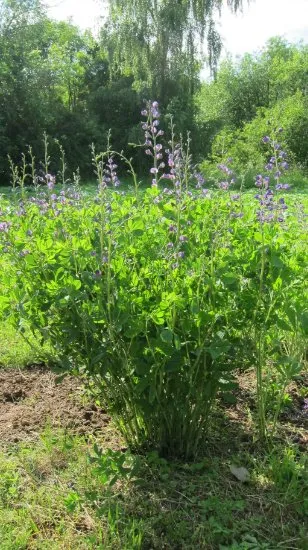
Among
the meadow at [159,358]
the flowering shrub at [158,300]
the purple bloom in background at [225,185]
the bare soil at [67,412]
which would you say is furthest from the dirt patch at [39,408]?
the purple bloom in background at [225,185]

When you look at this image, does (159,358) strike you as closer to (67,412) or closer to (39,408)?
(67,412)

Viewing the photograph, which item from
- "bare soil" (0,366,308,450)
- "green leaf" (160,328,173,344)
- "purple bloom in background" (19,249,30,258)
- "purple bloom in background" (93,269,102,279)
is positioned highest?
"purple bloom in background" (19,249,30,258)

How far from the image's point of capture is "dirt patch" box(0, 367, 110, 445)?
296 cm

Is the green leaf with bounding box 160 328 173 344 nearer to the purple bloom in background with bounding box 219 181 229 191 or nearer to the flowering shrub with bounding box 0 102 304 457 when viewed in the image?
the flowering shrub with bounding box 0 102 304 457

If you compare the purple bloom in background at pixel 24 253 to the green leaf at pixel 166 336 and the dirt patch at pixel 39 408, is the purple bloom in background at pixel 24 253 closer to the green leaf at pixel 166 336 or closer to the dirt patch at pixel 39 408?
the green leaf at pixel 166 336

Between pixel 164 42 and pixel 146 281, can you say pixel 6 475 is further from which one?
pixel 164 42

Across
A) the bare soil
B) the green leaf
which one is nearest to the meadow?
the green leaf

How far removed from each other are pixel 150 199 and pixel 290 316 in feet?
3.58

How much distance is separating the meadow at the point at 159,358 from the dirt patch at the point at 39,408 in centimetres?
18

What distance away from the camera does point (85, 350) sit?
8.02 ft

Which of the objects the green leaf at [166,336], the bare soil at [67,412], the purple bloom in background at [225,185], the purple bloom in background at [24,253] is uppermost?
the purple bloom in background at [225,185]

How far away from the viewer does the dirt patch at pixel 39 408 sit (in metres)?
2.96

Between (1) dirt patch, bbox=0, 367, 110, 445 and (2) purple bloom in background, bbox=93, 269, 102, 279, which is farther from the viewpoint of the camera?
(1) dirt patch, bbox=0, 367, 110, 445

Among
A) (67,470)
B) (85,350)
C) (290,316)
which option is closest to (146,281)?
(85,350)
